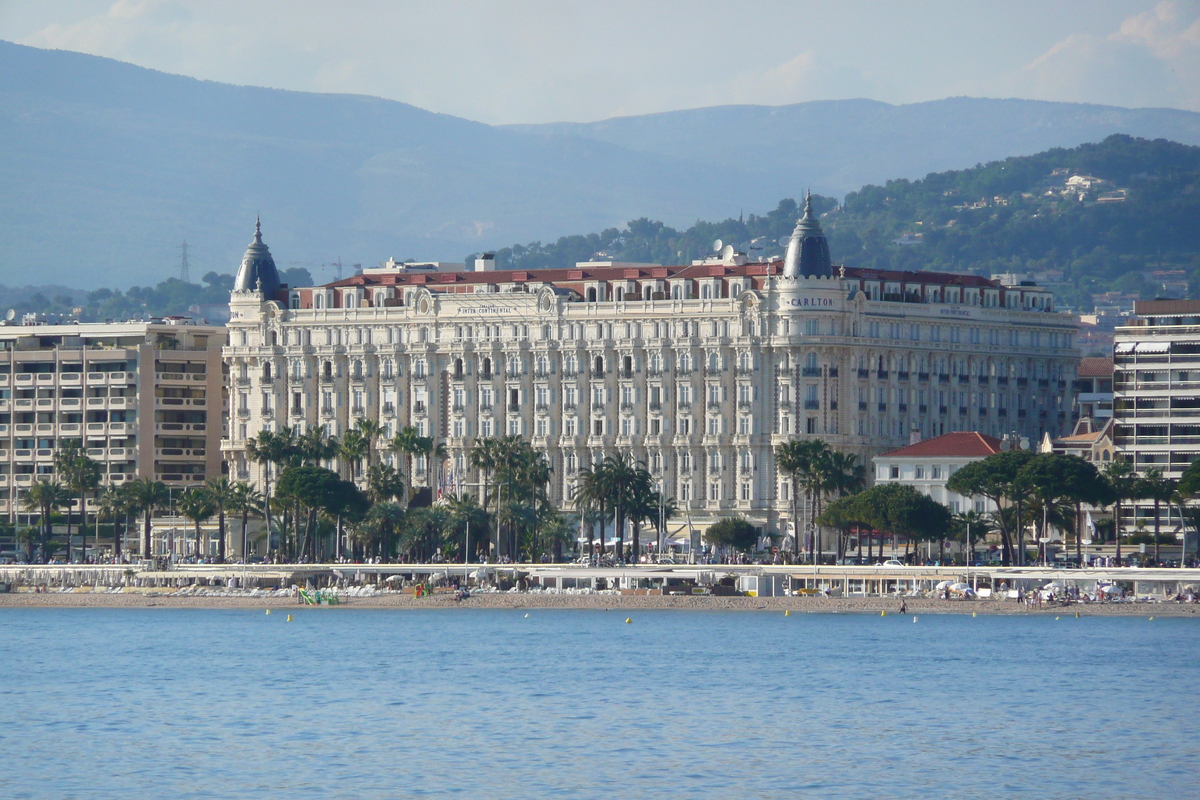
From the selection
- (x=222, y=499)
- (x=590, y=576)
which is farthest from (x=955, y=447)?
(x=222, y=499)

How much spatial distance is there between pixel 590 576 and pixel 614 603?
396cm

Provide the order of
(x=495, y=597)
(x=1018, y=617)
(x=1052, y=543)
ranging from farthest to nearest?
(x=1052, y=543)
(x=495, y=597)
(x=1018, y=617)

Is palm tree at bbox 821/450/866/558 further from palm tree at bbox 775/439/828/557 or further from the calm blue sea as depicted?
the calm blue sea

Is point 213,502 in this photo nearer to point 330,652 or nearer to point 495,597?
point 495,597

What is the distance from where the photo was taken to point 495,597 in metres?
172

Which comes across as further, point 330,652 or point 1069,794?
point 330,652

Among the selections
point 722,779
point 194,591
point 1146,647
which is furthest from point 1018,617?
point 722,779

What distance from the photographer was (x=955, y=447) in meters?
188

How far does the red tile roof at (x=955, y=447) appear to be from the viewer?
611ft

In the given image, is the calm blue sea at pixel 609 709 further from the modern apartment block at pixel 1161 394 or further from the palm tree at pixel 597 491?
the modern apartment block at pixel 1161 394

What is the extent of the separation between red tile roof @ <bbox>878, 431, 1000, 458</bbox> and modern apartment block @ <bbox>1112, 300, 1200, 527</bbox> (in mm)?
9723

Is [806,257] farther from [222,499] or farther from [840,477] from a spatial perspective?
[222,499]

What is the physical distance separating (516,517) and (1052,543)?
1531 inches

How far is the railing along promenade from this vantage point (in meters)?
162
